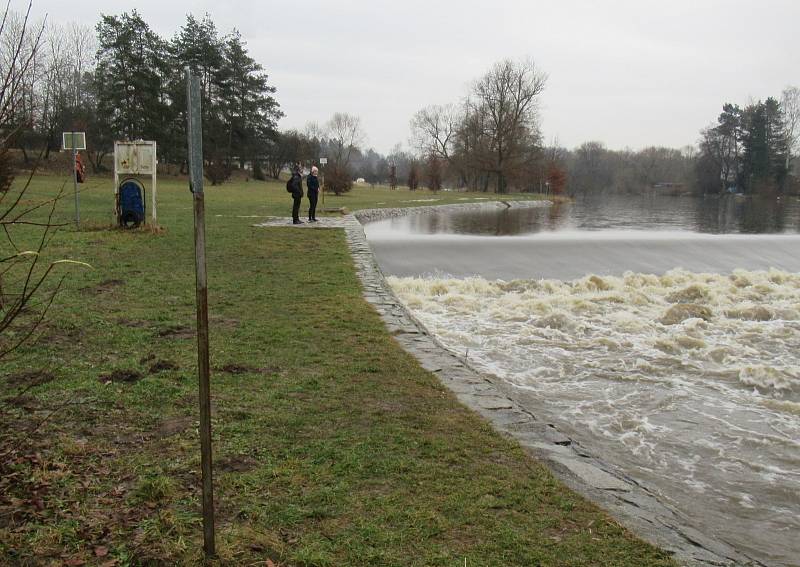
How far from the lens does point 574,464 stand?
4.09m

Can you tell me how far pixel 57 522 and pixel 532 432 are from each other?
3046 mm

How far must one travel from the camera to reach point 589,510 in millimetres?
3383

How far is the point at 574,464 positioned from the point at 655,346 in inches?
221

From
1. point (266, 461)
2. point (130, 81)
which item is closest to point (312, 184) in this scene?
point (266, 461)

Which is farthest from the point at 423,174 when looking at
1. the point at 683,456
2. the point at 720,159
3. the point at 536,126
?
the point at 683,456

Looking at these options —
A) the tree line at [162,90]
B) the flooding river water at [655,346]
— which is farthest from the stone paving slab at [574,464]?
the tree line at [162,90]

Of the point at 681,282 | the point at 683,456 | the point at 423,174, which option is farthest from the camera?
the point at 423,174

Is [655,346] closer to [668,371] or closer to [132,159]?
[668,371]

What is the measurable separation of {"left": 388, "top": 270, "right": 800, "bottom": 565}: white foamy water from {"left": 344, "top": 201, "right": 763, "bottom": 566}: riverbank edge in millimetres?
671

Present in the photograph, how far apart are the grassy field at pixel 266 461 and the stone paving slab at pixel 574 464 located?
169 millimetres

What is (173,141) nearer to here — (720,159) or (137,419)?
(137,419)

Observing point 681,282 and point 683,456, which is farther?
point 681,282

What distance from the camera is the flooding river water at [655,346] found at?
496 cm

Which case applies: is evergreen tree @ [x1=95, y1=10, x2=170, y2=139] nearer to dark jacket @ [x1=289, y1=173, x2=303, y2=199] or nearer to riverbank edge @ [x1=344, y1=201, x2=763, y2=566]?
dark jacket @ [x1=289, y1=173, x2=303, y2=199]
